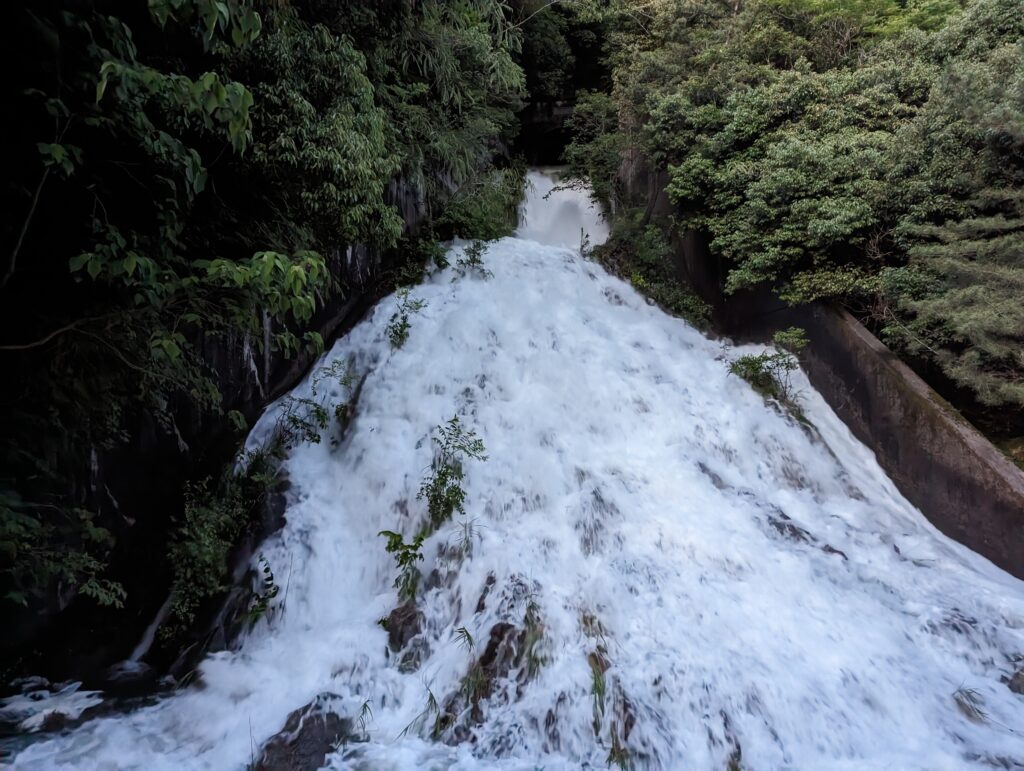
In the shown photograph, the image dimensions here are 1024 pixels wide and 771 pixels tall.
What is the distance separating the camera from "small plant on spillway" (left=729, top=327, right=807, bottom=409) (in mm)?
7449

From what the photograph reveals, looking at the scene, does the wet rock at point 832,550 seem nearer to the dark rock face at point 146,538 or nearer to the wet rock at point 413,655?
the wet rock at point 413,655

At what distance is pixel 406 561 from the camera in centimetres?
495

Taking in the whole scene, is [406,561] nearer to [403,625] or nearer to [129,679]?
[403,625]

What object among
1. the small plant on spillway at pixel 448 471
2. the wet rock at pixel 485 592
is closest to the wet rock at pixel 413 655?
the wet rock at pixel 485 592

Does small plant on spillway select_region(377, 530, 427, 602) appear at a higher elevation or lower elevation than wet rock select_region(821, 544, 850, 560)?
lower

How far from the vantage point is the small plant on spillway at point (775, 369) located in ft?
24.4

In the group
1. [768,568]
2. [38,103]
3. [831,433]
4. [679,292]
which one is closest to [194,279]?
[38,103]

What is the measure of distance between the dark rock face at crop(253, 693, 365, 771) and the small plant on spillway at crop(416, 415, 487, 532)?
1828 mm

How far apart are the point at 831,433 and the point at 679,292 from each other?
3850 millimetres

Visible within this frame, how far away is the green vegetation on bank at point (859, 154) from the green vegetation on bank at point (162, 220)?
502 centimetres

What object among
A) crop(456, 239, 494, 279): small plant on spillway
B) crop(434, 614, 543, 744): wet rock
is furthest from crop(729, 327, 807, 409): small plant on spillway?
crop(434, 614, 543, 744): wet rock

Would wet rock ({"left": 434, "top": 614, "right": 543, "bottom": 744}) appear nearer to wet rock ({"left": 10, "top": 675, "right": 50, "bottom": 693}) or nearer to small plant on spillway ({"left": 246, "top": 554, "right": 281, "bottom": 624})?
small plant on spillway ({"left": 246, "top": 554, "right": 281, "bottom": 624})

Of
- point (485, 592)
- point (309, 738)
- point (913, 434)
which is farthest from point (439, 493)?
point (913, 434)

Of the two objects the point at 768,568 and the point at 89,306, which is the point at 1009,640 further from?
the point at 89,306
